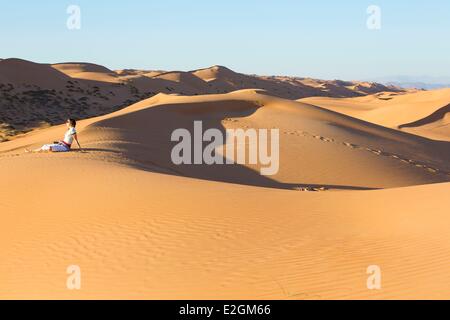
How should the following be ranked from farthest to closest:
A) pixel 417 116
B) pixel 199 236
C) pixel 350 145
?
pixel 417 116 < pixel 350 145 < pixel 199 236

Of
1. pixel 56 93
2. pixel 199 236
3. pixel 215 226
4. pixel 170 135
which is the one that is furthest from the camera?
pixel 56 93

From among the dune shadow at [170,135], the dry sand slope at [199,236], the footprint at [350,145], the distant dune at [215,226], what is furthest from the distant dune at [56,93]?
the dry sand slope at [199,236]

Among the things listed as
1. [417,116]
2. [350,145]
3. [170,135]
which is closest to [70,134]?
[170,135]

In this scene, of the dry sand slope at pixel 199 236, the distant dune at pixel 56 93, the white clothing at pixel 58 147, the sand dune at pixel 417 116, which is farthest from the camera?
the sand dune at pixel 417 116

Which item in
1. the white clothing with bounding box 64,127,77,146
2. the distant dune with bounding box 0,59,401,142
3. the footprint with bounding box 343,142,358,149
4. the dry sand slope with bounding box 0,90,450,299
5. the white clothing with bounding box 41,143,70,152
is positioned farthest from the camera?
the distant dune with bounding box 0,59,401,142

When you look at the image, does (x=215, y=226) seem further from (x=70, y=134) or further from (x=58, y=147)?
(x=58, y=147)

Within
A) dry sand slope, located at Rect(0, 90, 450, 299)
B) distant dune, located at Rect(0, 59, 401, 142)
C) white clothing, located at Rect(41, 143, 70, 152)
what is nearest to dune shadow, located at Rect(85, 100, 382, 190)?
white clothing, located at Rect(41, 143, 70, 152)

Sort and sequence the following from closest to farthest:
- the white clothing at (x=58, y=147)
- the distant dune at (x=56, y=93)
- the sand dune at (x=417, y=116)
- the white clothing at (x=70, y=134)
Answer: the white clothing at (x=70, y=134), the white clothing at (x=58, y=147), the distant dune at (x=56, y=93), the sand dune at (x=417, y=116)

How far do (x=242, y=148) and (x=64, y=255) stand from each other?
12.0m

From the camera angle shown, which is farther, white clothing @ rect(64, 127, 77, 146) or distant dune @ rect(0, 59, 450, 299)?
white clothing @ rect(64, 127, 77, 146)

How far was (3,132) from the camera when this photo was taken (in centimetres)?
2698

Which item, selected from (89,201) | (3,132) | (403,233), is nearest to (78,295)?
(89,201)

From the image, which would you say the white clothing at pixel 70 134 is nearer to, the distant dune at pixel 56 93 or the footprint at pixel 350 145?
the footprint at pixel 350 145

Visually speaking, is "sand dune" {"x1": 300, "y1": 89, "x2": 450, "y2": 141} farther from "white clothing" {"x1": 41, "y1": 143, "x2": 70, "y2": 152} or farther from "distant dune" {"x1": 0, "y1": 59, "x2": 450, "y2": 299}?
"white clothing" {"x1": 41, "y1": 143, "x2": 70, "y2": 152}
